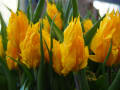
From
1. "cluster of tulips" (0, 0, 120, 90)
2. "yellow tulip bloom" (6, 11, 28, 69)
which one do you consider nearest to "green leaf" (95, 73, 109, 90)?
"cluster of tulips" (0, 0, 120, 90)

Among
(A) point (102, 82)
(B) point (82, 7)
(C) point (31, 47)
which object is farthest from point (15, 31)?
(B) point (82, 7)

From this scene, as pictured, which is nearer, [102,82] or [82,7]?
[102,82]

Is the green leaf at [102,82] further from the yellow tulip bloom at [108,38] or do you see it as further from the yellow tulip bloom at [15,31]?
the yellow tulip bloom at [15,31]

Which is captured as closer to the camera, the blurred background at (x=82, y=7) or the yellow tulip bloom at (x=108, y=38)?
the yellow tulip bloom at (x=108, y=38)

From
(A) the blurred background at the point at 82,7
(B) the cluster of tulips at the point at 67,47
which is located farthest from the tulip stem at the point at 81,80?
(A) the blurred background at the point at 82,7

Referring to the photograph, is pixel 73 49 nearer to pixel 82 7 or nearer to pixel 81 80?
pixel 81 80

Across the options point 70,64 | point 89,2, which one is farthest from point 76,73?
point 89,2

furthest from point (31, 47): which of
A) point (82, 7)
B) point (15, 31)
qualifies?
point (82, 7)

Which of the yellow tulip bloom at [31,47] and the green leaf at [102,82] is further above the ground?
the yellow tulip bloom at [31,47]
